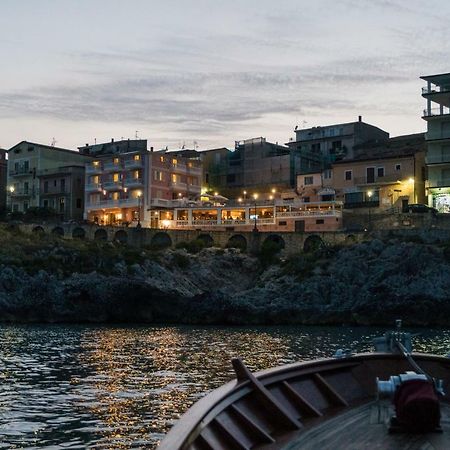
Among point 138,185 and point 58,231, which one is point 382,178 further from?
point 58,231

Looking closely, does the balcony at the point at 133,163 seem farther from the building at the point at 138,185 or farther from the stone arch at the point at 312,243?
the stone arch at the point at 312,243

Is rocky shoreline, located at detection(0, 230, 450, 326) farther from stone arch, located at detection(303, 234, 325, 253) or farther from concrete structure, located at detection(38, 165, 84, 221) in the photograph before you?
concrete structure, located at detection(38, 165, 84, 221)

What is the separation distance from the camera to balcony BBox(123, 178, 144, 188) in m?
90.5

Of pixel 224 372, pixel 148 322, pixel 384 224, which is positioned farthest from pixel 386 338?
pixel 384 224

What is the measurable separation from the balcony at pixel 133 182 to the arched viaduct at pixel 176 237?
37.2 feet

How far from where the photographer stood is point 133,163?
9156 centimetres

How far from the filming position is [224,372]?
2970cm

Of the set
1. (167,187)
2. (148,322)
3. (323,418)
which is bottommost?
(148,322)

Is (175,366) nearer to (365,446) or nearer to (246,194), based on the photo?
(365,446)

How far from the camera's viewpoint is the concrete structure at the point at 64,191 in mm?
96938

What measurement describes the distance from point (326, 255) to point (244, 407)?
2390 inches

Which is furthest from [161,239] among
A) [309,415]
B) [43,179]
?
[309,415]

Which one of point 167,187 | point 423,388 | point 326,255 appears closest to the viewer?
point 423,388

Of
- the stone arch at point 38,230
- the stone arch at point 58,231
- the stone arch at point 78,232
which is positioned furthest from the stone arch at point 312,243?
the stone arch at point 38,230
